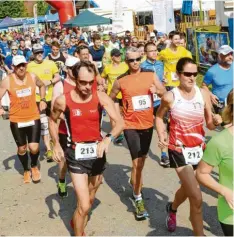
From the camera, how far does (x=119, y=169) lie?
22.4ft

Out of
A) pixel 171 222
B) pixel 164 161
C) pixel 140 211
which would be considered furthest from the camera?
pixel 164 161

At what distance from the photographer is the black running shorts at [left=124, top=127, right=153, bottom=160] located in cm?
507

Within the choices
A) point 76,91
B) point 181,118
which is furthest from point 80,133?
point 181,118

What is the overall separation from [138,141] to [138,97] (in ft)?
1.68

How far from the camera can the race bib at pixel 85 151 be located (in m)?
4.17

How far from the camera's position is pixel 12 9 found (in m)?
64.4

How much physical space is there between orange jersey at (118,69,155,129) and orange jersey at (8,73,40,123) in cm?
163

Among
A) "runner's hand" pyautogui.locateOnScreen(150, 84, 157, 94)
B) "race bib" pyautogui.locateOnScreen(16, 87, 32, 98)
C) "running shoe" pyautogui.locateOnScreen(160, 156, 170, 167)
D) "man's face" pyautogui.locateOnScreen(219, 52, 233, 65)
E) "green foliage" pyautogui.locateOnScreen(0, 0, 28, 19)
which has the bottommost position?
"running shoe" pyautogui.locateOnScreen(160, 156, 170, 167)

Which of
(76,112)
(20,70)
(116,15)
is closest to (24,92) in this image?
(20,70)

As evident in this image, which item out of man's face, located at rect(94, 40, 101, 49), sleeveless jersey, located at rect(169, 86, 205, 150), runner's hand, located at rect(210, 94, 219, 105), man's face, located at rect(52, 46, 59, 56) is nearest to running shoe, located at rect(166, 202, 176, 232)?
sleeveless jersey, located at rect(169, 86, 205, 150)

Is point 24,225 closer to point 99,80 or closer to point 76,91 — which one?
point 76,91

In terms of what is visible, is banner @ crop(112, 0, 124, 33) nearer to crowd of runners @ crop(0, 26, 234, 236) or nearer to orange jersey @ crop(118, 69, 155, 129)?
crowd of runners @ crop(0, 26, 234, 236)

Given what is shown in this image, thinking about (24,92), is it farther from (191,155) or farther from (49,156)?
(191,155)

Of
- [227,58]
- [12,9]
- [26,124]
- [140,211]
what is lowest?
[140,211]
